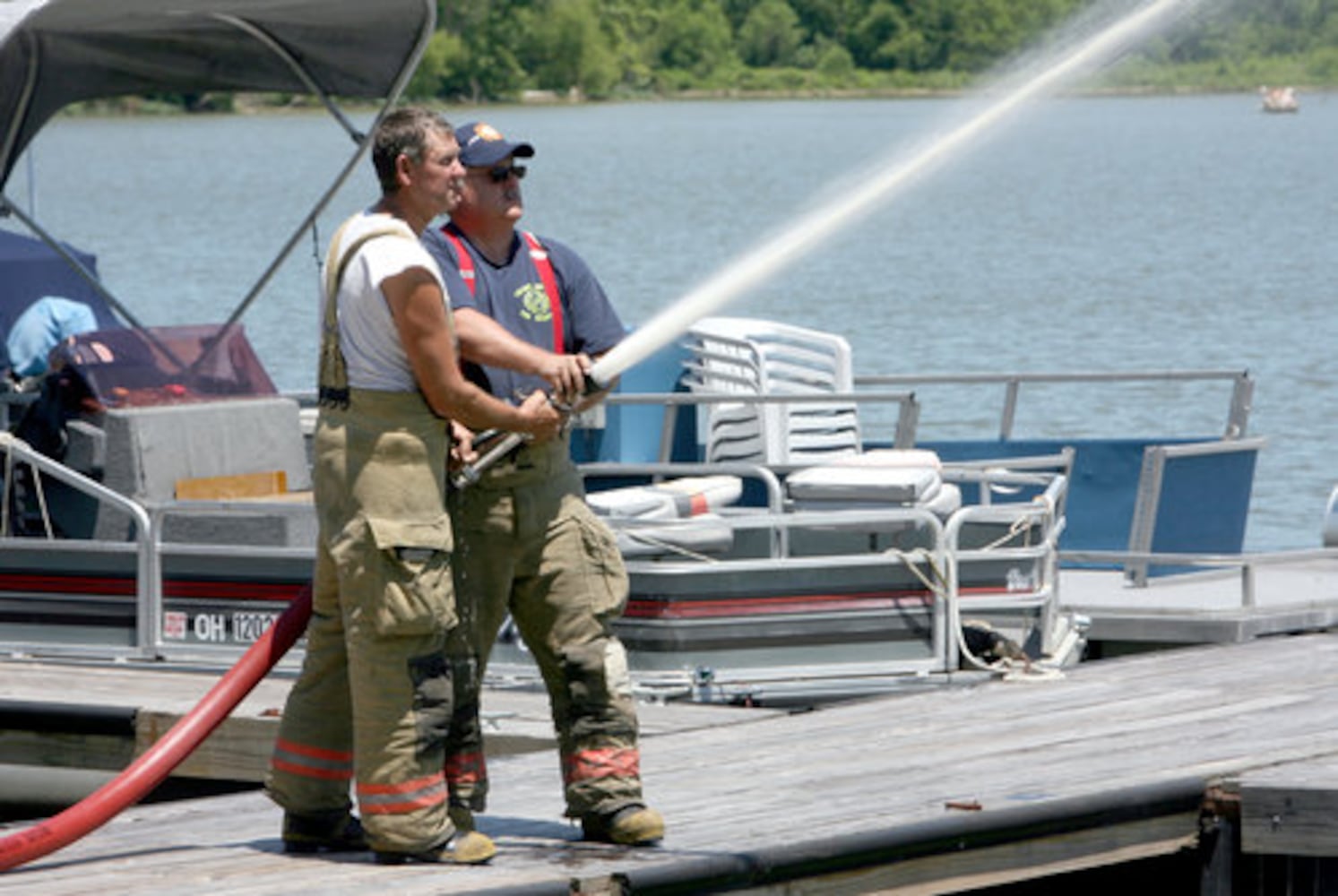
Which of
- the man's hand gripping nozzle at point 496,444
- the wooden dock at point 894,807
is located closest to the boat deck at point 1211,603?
the wooden dock at point 894,807

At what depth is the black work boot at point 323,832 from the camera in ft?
20.2

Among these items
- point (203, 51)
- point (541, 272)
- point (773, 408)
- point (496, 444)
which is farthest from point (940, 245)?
point (496, 444)

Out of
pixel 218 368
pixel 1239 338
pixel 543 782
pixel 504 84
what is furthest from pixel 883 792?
pixel 504 84

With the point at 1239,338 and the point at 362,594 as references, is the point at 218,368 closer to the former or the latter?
the point at 362,594

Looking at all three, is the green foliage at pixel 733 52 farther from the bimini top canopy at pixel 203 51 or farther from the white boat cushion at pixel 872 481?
the white boat cushion at pixel 872 481

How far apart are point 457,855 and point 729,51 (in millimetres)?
72585

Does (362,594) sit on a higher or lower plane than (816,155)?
higher

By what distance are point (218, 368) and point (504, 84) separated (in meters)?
73.4

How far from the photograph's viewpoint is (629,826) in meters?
6.21

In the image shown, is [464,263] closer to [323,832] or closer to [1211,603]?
[323,832]

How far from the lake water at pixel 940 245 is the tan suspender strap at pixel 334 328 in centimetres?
108

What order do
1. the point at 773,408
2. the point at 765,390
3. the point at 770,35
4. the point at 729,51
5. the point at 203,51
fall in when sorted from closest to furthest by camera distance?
the point at 203,51
the point at 773,408
the point at 765,390
the point at 770,35
the point at 729,51

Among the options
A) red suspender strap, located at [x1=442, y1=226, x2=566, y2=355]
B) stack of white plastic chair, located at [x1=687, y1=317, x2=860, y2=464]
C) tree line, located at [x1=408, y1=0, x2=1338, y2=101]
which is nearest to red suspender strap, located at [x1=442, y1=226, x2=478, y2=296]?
red suspender strap, located at [x1=442, y1=226, x2=566, y2=355]

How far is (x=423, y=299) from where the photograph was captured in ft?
18.5
